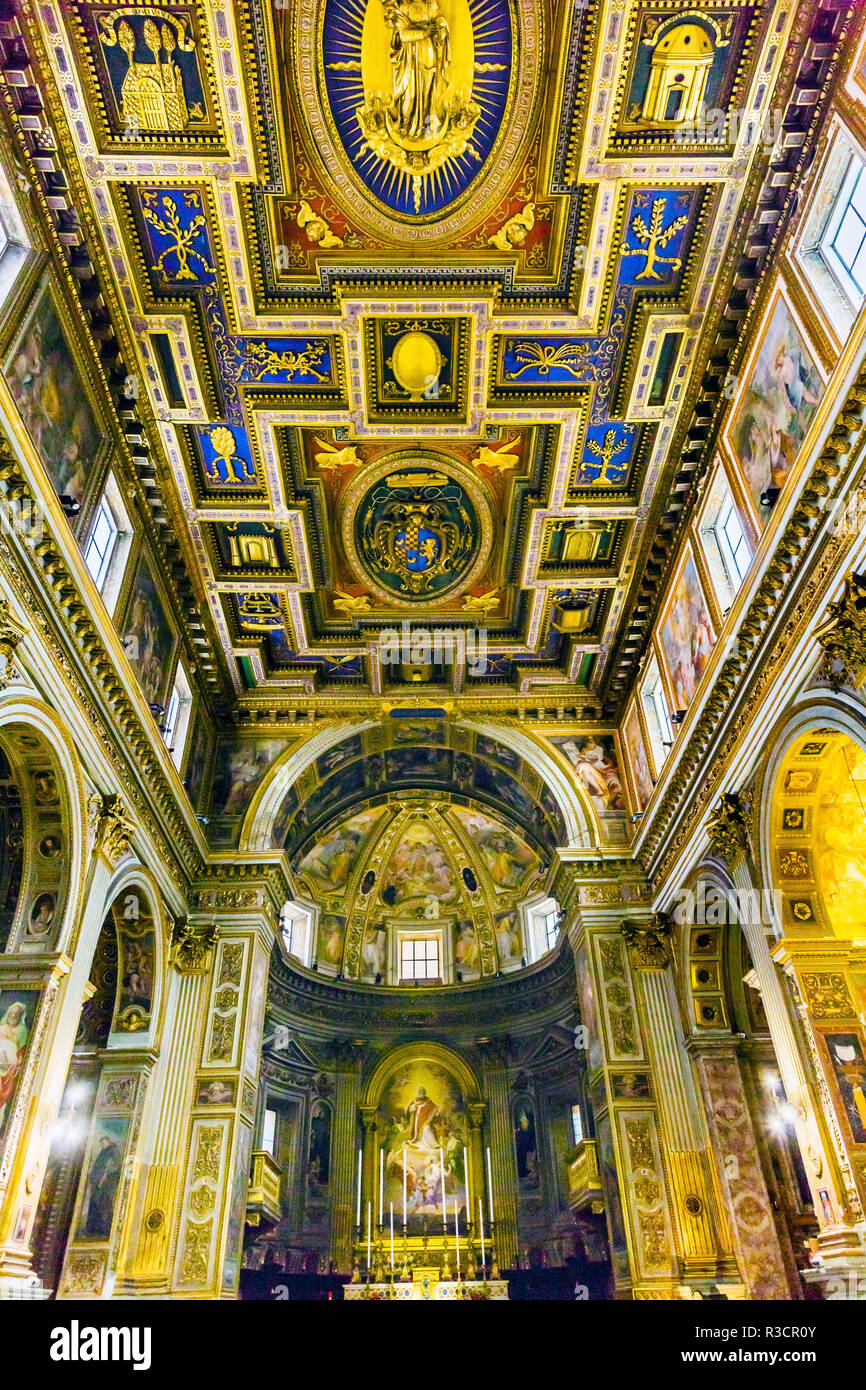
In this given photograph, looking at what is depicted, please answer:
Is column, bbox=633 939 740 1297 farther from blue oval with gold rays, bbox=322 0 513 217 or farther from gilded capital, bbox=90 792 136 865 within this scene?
blue oval with gold rays, bbox=322 0 513 217

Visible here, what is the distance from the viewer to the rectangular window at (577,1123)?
22.7 meters

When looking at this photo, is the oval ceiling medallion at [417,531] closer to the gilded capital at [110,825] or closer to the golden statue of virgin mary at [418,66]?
the golden statue of virgin mary at [418,66]

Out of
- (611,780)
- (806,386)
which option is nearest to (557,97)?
(806,386)

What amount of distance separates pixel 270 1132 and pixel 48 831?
14360mm

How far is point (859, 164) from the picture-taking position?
1045 centimetres

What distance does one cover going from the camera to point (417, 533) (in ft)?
59.5

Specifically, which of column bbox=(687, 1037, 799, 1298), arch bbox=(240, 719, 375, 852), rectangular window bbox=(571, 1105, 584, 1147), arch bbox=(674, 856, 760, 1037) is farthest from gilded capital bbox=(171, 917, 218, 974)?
rectangular window bbox=(571, 1105, 584, 1147)

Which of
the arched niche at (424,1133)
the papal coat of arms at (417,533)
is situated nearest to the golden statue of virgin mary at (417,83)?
the papal coat of arms at (417,533)

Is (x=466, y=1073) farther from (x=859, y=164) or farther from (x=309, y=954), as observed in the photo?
(x=859, y=164)

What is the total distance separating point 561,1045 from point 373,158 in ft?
67.6

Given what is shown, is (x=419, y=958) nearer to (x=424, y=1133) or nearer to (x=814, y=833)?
(x=424, y=1133)

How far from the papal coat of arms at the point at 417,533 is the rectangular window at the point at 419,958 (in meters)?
13.2

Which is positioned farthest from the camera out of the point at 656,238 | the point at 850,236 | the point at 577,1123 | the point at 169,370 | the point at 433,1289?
the point at 577,1123

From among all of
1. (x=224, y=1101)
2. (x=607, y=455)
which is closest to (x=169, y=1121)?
(x=224, y=1101)
